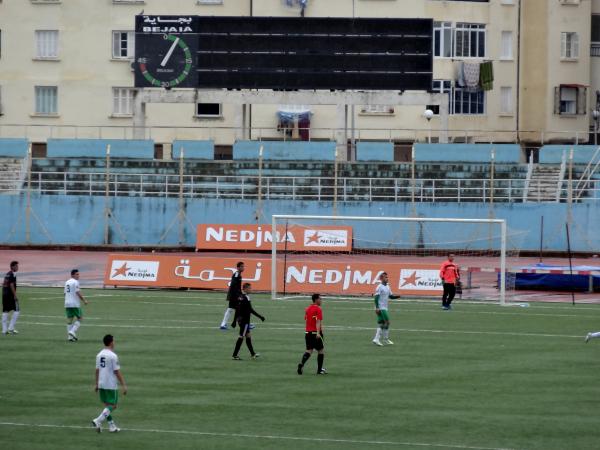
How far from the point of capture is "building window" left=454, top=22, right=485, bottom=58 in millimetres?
87875

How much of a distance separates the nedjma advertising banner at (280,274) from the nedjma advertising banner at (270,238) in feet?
28.5

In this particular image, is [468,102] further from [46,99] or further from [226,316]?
[226,316]

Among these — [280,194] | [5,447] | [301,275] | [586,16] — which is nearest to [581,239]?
[280,194]

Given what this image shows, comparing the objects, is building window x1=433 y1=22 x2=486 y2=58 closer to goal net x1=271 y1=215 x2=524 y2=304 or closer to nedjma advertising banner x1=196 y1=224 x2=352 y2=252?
goal net x1=271 y1=215 x2=524 y2=304

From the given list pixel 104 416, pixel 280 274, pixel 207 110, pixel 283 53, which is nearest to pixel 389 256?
pixel 280 274

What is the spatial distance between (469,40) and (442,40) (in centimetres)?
184

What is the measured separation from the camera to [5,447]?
22.5m

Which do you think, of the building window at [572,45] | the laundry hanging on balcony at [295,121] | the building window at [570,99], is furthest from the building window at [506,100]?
the laundry hanging on balcony at [295,121]

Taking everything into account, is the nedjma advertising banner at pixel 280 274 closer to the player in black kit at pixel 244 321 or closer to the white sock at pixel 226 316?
the white sock at pixel 226 316

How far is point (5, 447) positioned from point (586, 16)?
239 ft

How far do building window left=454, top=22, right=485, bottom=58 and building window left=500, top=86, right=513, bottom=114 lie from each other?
2669 millimetres

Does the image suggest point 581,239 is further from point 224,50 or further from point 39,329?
point 39,329

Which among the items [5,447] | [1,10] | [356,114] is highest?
[1,10]

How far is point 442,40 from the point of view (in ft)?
288
